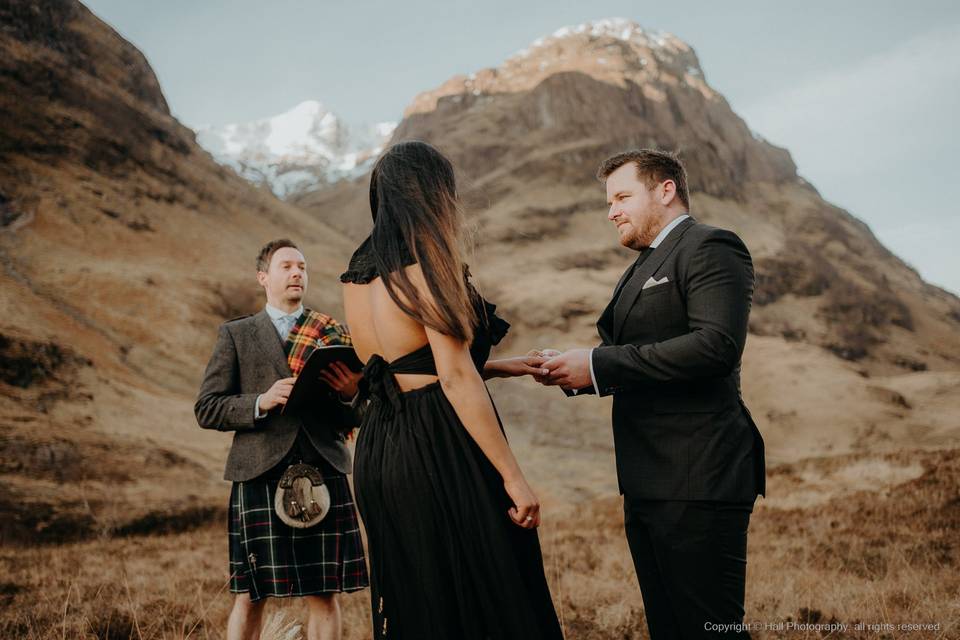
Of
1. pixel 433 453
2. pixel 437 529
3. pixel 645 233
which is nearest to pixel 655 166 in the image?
pixel 645 233

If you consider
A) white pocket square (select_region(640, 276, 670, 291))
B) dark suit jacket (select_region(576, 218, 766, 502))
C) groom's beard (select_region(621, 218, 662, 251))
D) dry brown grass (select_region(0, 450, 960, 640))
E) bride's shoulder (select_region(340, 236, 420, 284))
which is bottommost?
dry brown grass (select_region(0, 450, 960, 640))

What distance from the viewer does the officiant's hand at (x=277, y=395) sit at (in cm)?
390

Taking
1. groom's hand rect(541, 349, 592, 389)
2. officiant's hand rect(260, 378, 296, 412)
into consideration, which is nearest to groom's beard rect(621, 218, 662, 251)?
groom's hand rect(541, 349, 592, 389)

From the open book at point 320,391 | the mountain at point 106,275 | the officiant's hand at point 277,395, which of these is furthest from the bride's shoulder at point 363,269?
the mountain at point 106,275

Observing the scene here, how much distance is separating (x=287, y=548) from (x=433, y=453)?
1.80 m

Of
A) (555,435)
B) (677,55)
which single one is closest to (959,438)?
(555,435)

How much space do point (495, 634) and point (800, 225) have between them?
58577 mm

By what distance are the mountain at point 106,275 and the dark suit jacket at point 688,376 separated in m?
3.05

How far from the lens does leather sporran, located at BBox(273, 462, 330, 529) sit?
3.95 metres

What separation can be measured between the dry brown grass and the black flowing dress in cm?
116

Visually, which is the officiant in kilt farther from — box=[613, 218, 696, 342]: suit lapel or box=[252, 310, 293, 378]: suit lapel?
box=[613, 218, 696, 342]: suit lapel

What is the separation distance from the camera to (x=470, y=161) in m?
57.6

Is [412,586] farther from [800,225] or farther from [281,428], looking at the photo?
[800,225]

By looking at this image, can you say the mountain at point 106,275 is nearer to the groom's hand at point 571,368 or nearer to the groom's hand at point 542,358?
the groom's hand at point 542,358
